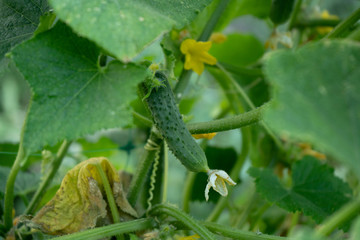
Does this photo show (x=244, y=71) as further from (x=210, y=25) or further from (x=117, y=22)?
(x=117, y=22)

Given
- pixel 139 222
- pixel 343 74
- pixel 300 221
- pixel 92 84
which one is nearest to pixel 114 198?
pixel 139 222

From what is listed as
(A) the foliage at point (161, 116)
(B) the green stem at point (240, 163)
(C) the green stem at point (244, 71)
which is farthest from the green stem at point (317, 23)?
(B) the green stem at point (240, 163)

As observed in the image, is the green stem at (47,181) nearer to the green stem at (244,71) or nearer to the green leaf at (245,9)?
the green stem at (244,71)

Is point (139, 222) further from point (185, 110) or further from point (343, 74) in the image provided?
point (185, 110)

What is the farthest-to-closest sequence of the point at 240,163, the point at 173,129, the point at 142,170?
the point at 240,163 → the point at 142,170 → the point at 173,129

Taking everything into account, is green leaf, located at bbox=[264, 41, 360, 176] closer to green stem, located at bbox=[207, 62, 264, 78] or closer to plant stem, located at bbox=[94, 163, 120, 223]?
plant stem, located at bbox=[94, 163, 120, 223]

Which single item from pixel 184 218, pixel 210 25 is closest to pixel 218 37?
pixel 210 25
